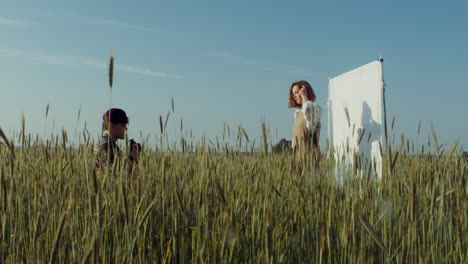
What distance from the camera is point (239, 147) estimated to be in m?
2.02

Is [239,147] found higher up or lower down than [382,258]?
higher up

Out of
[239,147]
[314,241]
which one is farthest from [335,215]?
[239,147]

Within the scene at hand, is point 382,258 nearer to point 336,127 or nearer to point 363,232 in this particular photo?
point 363,232

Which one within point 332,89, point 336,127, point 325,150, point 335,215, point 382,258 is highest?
point 332,89

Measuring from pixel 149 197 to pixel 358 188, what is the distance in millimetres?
841

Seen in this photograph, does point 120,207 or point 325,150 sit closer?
point 120,207

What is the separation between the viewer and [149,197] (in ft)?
5.84

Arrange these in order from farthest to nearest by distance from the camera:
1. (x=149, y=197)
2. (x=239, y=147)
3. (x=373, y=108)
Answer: (x=373, y=108) → (x=239, y=147) → (x=149, y=197)

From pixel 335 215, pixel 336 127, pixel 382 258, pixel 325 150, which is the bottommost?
pixel 382 258

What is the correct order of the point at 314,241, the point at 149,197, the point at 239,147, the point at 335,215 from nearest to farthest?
the point at 314,241 → the point at 335,215 → the point at 149,197 → the point at 239,147

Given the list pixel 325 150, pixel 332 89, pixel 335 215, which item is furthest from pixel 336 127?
pixel 335 215

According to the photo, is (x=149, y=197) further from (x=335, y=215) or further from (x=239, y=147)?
(x=335, y=215)

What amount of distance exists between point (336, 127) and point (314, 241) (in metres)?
3.14

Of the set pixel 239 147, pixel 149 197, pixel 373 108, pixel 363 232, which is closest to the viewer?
pixel 363 232
